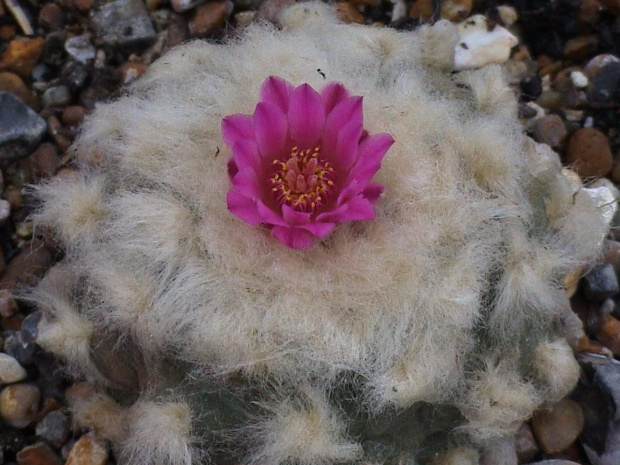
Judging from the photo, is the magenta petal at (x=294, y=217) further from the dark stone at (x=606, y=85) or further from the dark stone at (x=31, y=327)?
the dark stone at (x=606, y=85)

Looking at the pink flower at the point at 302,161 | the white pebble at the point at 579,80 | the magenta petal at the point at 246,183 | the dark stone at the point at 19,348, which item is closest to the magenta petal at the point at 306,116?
the pink flower at the point at 302,161

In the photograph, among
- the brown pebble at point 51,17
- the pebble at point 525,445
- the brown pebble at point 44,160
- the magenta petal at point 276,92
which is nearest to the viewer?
the magenta petal at point 276,92

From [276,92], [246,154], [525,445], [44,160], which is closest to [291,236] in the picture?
[246,154]

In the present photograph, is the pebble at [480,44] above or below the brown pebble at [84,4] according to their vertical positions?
below

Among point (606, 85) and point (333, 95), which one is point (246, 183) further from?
point (606, 85)

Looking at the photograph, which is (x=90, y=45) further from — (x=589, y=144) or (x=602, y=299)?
(x=602, y=299)

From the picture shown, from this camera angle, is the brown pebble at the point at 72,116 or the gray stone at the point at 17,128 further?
the brown pebble at the point at 72,116

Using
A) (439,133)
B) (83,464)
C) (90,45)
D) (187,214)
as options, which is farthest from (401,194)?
(90,45)
